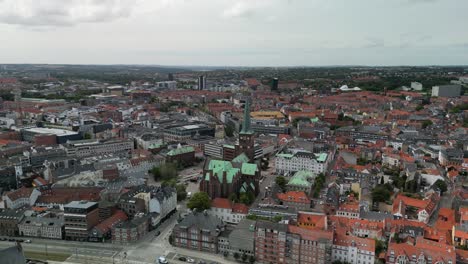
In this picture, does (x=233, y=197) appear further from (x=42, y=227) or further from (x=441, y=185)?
(x=441, y=185)

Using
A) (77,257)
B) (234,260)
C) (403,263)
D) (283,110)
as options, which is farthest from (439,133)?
(77,257)

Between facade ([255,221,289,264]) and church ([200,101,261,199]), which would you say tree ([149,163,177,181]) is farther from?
facade ([255,221,289,264])

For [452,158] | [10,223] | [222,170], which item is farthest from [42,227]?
[452,158]

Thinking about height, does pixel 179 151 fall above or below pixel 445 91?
below

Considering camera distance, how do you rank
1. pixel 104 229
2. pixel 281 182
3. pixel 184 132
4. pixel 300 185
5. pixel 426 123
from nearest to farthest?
1. pixel 104 229
2. pixel 300 185
3. pixel 281 182
4. pixel 184 132
5. pixel 426 123

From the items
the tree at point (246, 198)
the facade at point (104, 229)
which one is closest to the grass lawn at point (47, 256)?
the facade at point (104, 229)

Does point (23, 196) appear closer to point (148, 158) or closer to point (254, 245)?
point (148, 158)
